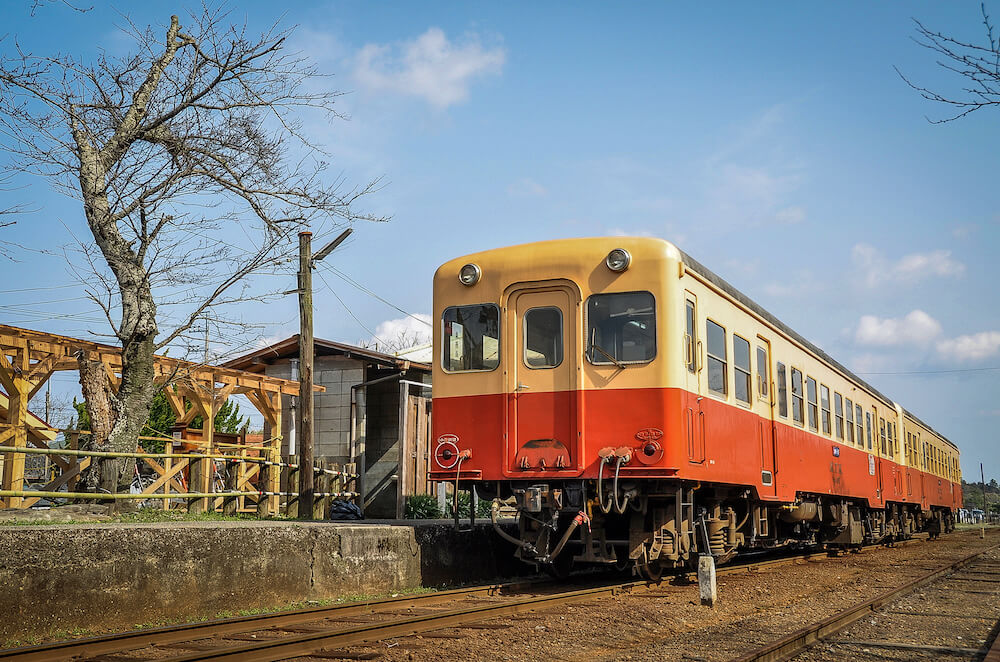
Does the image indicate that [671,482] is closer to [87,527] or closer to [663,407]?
[663,407]

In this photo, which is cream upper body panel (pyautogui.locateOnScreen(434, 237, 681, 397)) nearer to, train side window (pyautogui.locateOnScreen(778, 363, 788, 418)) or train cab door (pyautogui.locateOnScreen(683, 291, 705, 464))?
train cab door (pyautogui.locateOnScreen(683, 291, 705, 464))

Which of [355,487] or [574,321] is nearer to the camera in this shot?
[574,321]

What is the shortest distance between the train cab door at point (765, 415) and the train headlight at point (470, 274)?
157 inches

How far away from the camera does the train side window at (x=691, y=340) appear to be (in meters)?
9.15

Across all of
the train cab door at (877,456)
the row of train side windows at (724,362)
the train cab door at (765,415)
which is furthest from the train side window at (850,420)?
the row of train side windows at (724,362)

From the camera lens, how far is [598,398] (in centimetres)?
897

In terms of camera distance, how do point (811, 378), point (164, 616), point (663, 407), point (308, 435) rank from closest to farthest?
point (164, 616), point (663, 407), point (308, 435), point (811, 378)

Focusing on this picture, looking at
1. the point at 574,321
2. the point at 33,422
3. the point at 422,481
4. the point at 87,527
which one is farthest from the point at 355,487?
the point at 87,527

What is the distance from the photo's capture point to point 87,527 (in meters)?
6.85

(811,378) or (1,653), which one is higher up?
(811,378)

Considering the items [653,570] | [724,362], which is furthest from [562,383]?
[653,570]

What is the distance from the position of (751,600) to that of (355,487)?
1260 cm

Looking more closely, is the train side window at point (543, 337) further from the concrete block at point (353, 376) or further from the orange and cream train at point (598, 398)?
the concrete block at point (353, 376)

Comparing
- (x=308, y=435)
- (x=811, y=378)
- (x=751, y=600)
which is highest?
(x=811, y=378)
